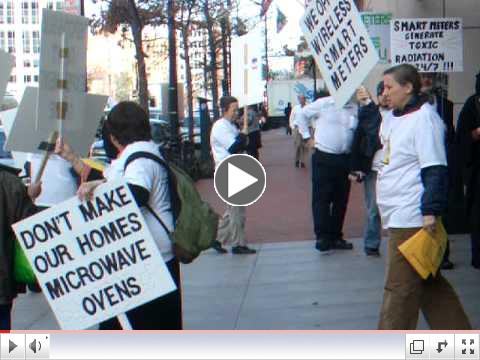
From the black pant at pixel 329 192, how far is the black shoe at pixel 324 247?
38mm

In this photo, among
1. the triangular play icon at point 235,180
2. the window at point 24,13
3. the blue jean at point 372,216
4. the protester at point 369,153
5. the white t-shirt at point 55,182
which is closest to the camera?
the white t-shirt at point 55,182

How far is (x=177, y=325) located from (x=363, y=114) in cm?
569

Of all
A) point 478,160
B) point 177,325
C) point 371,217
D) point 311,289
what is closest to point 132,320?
point 177,325

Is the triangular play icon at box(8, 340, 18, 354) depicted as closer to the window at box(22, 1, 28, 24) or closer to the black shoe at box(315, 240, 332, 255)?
the black shoe at box(315, 240, 332, 255)

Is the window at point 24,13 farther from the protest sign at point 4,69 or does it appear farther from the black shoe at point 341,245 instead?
the protest sign at point 4,69

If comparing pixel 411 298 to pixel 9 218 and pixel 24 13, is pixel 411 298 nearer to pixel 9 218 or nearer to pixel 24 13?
pixel 9 218

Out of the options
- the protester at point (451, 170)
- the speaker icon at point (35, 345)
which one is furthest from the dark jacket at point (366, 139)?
the speaker icon at point (35, 345)

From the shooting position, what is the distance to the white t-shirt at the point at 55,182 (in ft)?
29.0

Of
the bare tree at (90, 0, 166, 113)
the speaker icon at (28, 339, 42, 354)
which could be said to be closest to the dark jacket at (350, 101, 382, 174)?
the speaker icon at (28, 339, 42, 354)

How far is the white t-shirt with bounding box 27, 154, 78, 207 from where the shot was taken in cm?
884

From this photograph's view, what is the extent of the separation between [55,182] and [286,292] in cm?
239

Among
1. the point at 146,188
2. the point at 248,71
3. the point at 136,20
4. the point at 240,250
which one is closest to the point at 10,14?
the point at 136,20

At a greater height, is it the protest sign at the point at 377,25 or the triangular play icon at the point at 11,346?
the protest sign at the point at 377,25

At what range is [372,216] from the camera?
10.9 meters
